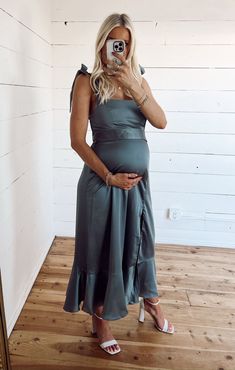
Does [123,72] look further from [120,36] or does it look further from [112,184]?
[112,184]

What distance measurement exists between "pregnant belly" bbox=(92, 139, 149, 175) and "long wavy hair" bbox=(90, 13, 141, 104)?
17cm

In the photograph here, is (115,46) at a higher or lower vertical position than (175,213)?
higher

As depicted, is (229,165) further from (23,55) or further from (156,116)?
(23,55)

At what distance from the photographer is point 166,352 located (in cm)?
150

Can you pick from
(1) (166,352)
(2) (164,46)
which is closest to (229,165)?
(2) (164,46)

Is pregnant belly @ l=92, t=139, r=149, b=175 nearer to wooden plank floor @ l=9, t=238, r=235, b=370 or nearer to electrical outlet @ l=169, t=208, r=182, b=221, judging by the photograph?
wooden plank floor @ l=9, t=238, r=235, b=370

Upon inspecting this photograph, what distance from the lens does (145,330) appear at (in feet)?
5.34

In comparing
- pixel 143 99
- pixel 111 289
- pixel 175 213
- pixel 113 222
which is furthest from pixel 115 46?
pixel 175 213

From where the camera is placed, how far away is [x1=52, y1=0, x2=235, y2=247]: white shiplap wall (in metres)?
2.10

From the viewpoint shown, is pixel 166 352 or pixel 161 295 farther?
pixel 161 295

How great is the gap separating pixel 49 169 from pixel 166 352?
4.24 feet

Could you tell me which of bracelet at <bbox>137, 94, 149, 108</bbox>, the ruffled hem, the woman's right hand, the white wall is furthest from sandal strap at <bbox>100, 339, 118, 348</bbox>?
bracelet at <bbox>137, 94, 149, 108</bbox>

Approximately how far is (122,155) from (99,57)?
0.36 m

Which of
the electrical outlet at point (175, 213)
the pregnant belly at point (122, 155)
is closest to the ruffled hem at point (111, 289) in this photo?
the pregnant belly at point (122, 155)
